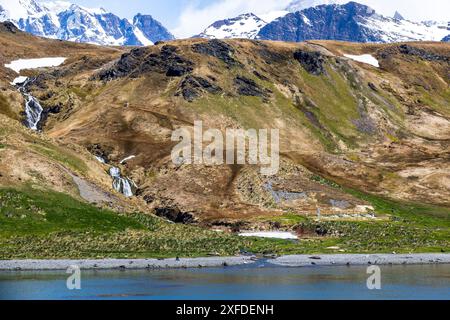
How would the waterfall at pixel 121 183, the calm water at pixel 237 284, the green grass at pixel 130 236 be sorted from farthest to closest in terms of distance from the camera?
the waterfall at pixel 121 183 → the green grass at pixel 130 236 → the calm water at pixel 237 284

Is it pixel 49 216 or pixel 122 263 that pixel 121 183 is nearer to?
pixel 49 216

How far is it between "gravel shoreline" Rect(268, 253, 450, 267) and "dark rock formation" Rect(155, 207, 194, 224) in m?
49.3

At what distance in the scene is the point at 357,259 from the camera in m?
115

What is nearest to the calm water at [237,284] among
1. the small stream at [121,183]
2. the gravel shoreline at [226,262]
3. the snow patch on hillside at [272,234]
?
the gravel shoreline at [226,262]

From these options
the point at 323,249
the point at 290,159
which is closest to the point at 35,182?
the point at 323,249

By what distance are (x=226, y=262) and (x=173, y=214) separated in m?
55.4

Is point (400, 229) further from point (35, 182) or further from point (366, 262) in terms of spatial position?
point (35, 182)

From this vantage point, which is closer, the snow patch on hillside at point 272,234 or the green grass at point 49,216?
the green grass at point 49,216

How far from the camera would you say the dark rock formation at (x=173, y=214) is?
162 m

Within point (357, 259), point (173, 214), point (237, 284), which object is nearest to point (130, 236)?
point (357, 259)

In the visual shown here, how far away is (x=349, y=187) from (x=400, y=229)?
43.6 m

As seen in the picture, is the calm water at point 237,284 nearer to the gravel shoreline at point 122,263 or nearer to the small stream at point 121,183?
the gravel shoreline at point 122,263

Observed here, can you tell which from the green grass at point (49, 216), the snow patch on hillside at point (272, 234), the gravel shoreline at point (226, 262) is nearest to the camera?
the gravel shoreline at point (226, 262)

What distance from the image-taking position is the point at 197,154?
609ft
